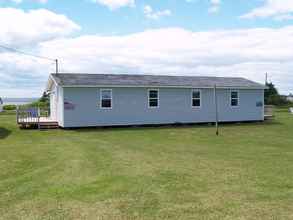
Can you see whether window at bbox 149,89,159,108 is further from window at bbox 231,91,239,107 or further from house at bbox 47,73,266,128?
window at bbox 231,91,239,107

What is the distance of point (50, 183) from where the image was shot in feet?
23.4

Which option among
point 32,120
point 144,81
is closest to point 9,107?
Result: point 32,120

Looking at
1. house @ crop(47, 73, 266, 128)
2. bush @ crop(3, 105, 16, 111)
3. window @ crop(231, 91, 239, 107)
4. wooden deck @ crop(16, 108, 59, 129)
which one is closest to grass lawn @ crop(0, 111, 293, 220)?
wooden deck @ crop(16, 108, 59, 129)

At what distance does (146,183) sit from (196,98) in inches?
642

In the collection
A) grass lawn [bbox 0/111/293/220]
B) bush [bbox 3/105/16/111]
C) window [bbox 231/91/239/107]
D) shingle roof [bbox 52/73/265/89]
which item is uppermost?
shingle roof [bbox 52/73/265/89]

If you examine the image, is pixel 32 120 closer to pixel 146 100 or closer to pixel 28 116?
pixel 28 116

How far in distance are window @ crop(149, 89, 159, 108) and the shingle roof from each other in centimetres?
46

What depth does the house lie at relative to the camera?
20.1m

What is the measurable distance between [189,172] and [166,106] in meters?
14.1

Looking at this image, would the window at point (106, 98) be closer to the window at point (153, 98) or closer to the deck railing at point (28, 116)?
the window at point (153, 98)

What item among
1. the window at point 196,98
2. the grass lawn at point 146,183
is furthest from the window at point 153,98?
the grass lawn at point 146,183

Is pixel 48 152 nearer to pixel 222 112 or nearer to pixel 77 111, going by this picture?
pixel 77 111

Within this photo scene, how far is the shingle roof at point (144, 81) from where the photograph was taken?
66.6 feet

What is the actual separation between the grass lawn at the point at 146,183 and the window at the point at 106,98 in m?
8.61
